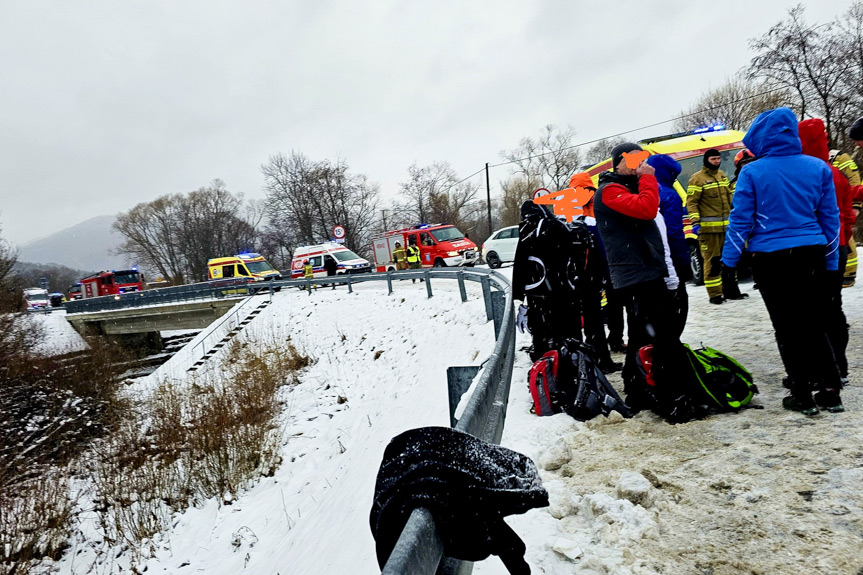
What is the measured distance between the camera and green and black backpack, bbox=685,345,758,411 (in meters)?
3.43

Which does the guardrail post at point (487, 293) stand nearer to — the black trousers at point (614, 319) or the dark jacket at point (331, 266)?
the black trousers at point (614, 319)

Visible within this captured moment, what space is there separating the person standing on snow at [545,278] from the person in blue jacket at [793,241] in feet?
5.65

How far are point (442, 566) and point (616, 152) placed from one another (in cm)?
336

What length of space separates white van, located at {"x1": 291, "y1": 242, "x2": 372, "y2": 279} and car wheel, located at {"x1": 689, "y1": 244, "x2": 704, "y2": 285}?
1637 cm

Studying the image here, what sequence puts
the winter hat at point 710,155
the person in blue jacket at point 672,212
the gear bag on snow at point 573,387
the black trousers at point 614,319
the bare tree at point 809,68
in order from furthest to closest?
the bare tree at point 809,68 → the winter hat at point 710,155 → the black trousers at point 614,319 → the person in blue jacket at point 672,212 → the gear bag on snow at point 573,387

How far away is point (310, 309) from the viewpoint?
1841 cm

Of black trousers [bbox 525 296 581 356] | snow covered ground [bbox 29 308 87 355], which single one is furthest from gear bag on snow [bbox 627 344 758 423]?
snow covered ground [bbox 29 308 87 355]

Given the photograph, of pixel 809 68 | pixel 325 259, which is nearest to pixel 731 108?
pixel 809 68

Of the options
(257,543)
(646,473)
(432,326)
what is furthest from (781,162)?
(432,326)

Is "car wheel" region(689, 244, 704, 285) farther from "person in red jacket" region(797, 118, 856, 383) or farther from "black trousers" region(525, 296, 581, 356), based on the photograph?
"black trousers" region(525, 296, 581, 356)

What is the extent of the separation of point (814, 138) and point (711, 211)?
3.97 m

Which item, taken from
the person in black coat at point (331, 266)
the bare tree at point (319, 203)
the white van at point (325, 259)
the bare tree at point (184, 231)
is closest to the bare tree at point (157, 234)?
the bare tree at point (184, 231)

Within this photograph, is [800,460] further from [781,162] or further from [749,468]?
[781,162]

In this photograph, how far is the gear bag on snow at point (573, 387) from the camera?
143 inches
